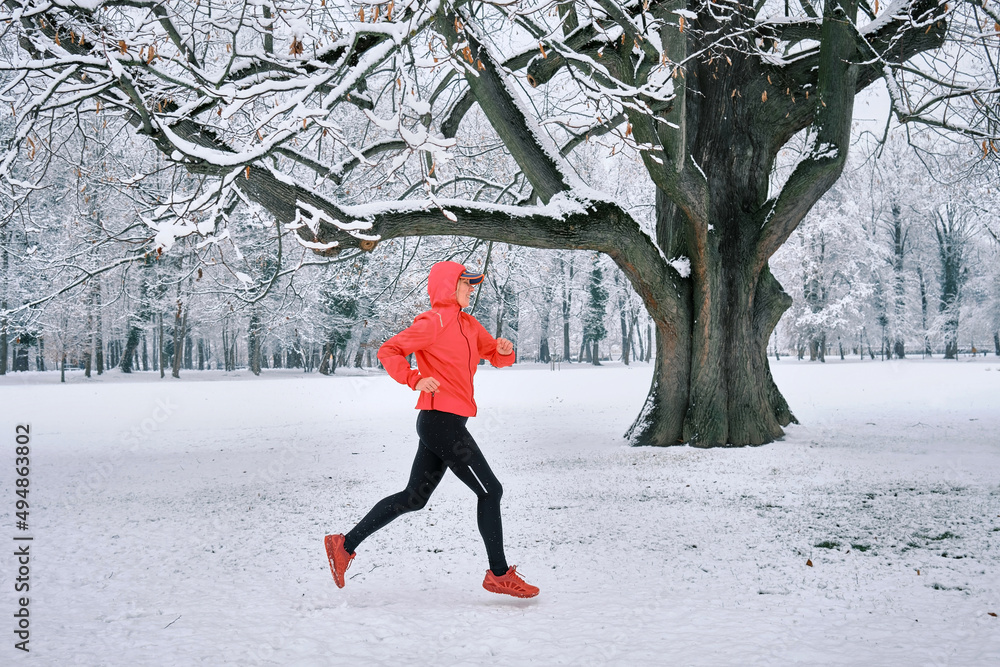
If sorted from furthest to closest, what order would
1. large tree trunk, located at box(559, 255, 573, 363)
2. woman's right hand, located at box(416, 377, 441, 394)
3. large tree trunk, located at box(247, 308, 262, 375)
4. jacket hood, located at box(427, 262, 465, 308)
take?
large tree trunk, located at box(559, 255, 573, 363) → large tree trunk, located at box(247, 308, 262, 375) → jacket hood, located at box(427, 262, 465, 308) → woman's right hand, located at box(416, 377, 441, 394)

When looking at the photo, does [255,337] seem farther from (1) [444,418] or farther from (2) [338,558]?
(1) [444,418]

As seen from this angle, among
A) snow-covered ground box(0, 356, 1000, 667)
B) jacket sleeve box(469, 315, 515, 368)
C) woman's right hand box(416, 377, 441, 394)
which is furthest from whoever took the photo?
jacket sleeve box(469, 315, 515, 368)

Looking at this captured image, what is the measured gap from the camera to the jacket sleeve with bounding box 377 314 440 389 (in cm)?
371

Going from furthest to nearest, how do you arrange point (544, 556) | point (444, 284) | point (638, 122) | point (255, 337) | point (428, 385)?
1. point (255, 337)
2. point (638, 122)
3. point (544, 556)
4. point (444, 284)
5. point (428, 385)

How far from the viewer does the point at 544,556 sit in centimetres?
456

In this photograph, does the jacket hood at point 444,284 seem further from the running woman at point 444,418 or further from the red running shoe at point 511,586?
the red running shoe at point 511,586

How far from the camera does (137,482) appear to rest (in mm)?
7629

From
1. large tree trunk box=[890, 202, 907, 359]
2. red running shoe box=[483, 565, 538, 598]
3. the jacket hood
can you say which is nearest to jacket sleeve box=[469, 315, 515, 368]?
the jacket hood

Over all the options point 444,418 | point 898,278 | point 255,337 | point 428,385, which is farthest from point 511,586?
point 898,278

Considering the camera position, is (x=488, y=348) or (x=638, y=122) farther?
(x=638, y=122)

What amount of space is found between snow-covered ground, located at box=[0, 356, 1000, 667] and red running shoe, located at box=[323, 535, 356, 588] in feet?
0.38

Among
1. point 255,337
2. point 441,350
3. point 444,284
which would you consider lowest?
point 441,350

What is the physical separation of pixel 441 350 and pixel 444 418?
1.28 ft

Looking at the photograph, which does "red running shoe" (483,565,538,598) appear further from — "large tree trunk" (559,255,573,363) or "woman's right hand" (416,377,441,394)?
"large tree trunk" (559,255,573,363)
